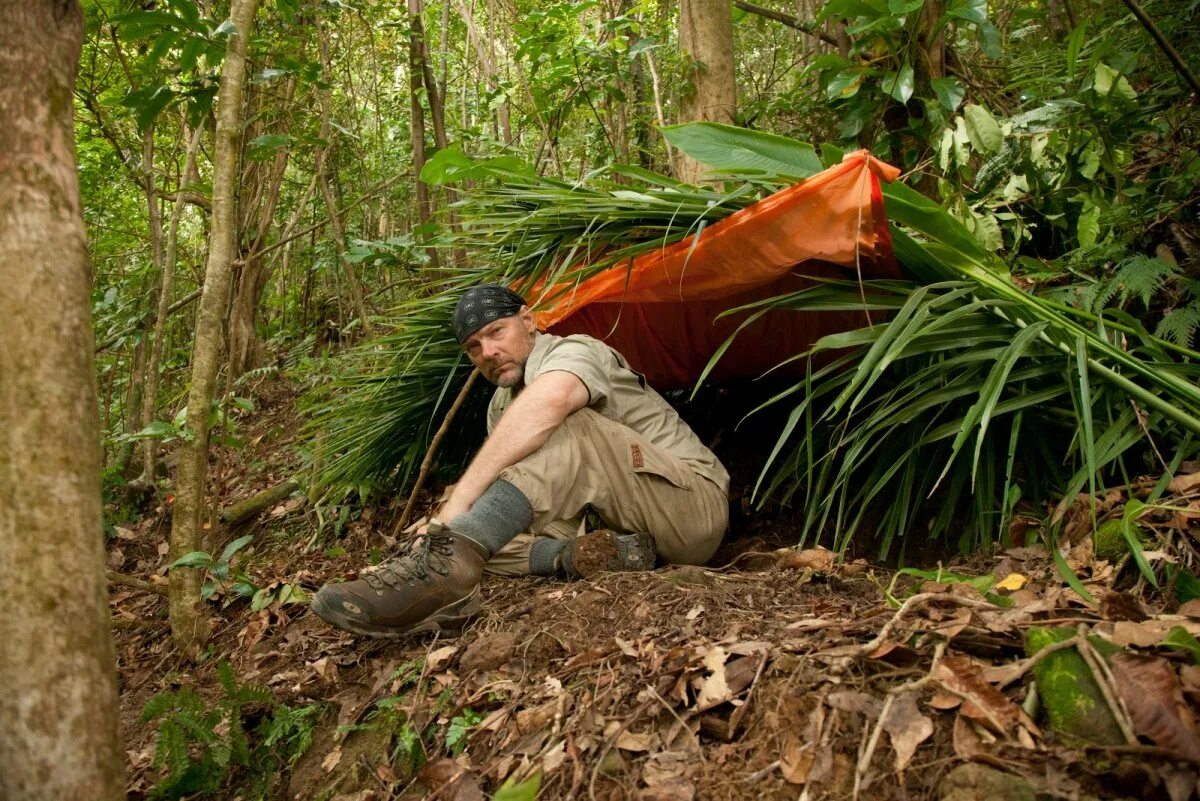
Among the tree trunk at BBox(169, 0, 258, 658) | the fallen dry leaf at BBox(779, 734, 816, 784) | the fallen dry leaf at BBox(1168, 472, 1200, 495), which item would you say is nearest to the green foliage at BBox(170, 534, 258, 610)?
the tree trunk at BBox(169, 0, 258, 658)

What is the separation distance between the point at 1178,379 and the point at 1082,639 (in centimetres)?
100

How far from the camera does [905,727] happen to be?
50.6 inches

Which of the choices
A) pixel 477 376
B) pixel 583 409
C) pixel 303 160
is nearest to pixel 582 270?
pixel 583 409

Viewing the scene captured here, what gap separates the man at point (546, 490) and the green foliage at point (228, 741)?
25 cm

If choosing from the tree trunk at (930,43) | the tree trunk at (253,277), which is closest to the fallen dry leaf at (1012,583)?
the tree trunk at (930,43)

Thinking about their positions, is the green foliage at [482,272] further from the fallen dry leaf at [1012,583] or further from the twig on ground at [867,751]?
the twig on ground at [867,751]

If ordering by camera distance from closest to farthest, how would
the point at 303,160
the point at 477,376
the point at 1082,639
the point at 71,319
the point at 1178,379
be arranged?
the point at 71,319 → the point at 1082,639 → the point at 1178,379 → the point at 477,376 → the point at 303,160

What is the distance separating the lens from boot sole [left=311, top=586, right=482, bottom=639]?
2.08 m

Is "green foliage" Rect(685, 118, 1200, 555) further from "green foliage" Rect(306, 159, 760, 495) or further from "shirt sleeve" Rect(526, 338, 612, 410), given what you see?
"shirt sleeve" Rect(526, 338, 612, 410)

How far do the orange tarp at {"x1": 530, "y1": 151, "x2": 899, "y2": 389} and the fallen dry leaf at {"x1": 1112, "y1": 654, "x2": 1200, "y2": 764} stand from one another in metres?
1.22

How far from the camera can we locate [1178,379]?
1980 mm

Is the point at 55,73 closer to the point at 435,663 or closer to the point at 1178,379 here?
the point at 435,663

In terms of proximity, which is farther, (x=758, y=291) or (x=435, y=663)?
(x=758, y=291)

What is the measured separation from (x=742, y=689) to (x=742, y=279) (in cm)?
123
